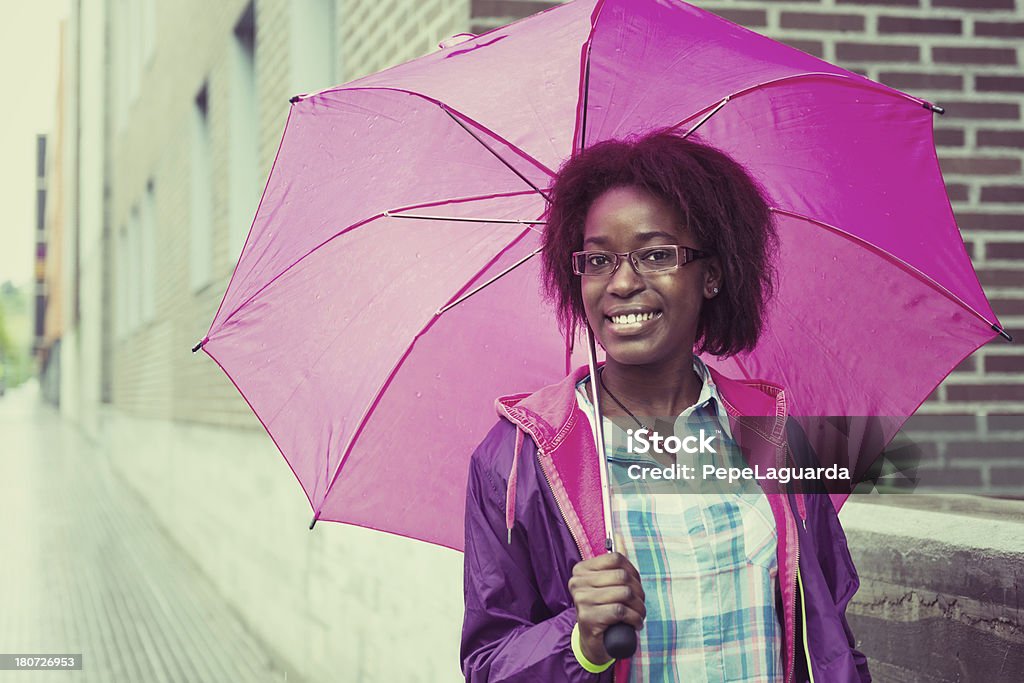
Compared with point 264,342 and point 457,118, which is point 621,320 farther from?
point 264,342

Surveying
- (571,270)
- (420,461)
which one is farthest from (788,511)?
(420,461)

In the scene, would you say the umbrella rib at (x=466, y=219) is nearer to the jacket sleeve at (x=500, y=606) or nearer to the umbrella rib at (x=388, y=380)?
the umbrella rib at (x=388, y=380)

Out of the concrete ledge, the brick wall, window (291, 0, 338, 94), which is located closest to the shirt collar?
the concrete ledge

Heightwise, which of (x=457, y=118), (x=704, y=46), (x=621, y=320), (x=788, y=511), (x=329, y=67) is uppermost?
(x=329, y=67)

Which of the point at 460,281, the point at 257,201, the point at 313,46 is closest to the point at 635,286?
the point at 460,281

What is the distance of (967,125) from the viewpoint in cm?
405

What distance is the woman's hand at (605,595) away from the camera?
1479 mm

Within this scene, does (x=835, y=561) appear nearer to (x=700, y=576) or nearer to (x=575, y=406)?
(x=700, y=576)

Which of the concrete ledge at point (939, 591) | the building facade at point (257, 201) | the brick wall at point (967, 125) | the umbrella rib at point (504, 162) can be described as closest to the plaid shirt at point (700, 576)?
the umbrella rib at point (504, 162)

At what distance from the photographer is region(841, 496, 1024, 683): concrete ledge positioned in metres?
2.46

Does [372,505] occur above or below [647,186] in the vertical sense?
below

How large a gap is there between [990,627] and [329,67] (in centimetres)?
509

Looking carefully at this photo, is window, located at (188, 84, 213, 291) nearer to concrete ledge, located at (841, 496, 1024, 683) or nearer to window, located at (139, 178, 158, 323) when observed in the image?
window, located at (139, 178, 158, 323)

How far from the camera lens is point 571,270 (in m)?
1.95
